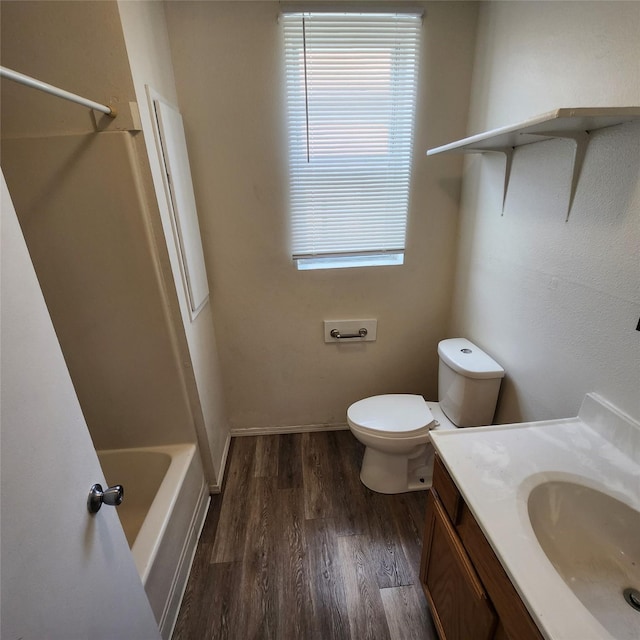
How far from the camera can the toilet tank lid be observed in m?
1.49

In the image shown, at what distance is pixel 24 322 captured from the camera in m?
0.59

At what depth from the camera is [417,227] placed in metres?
1.88

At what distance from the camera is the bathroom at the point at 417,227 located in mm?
1003

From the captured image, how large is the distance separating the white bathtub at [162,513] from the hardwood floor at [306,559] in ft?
0.33

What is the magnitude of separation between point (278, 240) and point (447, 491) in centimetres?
141

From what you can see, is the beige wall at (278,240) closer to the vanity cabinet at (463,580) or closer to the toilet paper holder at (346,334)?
the toilet paper holder at (346,334)

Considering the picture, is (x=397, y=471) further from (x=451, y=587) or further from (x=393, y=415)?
(x=451, y=587)

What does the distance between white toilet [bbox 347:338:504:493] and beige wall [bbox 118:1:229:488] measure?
0.76m

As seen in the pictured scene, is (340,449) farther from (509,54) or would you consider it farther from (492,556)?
(509,54)

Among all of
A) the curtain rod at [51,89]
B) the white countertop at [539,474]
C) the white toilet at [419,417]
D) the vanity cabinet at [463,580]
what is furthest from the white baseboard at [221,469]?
the curtain rod at [51,89]

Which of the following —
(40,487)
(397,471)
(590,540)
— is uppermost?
(40,487)

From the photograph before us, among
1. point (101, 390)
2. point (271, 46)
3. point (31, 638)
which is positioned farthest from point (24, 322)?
point (271, 46)

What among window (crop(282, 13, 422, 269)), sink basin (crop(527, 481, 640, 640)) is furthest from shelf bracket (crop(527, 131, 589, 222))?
sink basin (crop(527, 481, 640, 640))

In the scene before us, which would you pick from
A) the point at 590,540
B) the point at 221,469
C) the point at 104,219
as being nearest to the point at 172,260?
the point at 104,219
